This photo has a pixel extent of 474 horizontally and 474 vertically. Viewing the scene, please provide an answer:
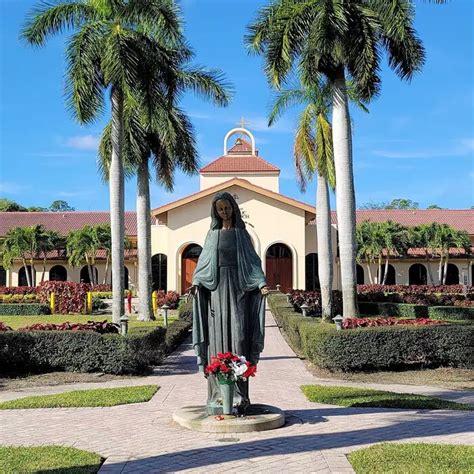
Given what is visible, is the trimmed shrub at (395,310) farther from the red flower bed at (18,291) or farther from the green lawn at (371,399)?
the red flower bed at (18,291)

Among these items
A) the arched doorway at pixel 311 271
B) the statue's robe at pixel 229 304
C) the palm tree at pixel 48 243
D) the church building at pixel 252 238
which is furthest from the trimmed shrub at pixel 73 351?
the palm tree at pixel 48 243

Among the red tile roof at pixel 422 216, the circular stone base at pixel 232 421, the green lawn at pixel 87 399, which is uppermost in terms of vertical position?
the red tile roof at pixel 422 216

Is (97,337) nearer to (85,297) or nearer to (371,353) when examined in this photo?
(371,353)

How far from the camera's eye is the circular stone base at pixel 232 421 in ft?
22.4

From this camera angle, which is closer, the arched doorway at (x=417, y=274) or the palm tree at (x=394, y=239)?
the palm tree at (x=394, y=239)

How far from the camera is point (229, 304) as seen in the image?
292 inches

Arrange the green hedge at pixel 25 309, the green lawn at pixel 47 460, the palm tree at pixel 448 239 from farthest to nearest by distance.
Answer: the palm tree at pixel 448 239
the green hedge at pixel 25 309
the green lawn at pixel 47 460

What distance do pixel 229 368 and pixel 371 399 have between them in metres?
2.81

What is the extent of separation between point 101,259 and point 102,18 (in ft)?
86.6

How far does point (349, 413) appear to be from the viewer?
7922mm

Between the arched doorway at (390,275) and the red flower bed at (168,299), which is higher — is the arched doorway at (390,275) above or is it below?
above

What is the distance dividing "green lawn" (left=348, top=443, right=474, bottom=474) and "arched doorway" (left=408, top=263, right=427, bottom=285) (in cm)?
3725

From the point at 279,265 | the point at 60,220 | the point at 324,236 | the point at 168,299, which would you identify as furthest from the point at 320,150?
the point at 60,220

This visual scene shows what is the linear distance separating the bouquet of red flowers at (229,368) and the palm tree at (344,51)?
27.7ft
